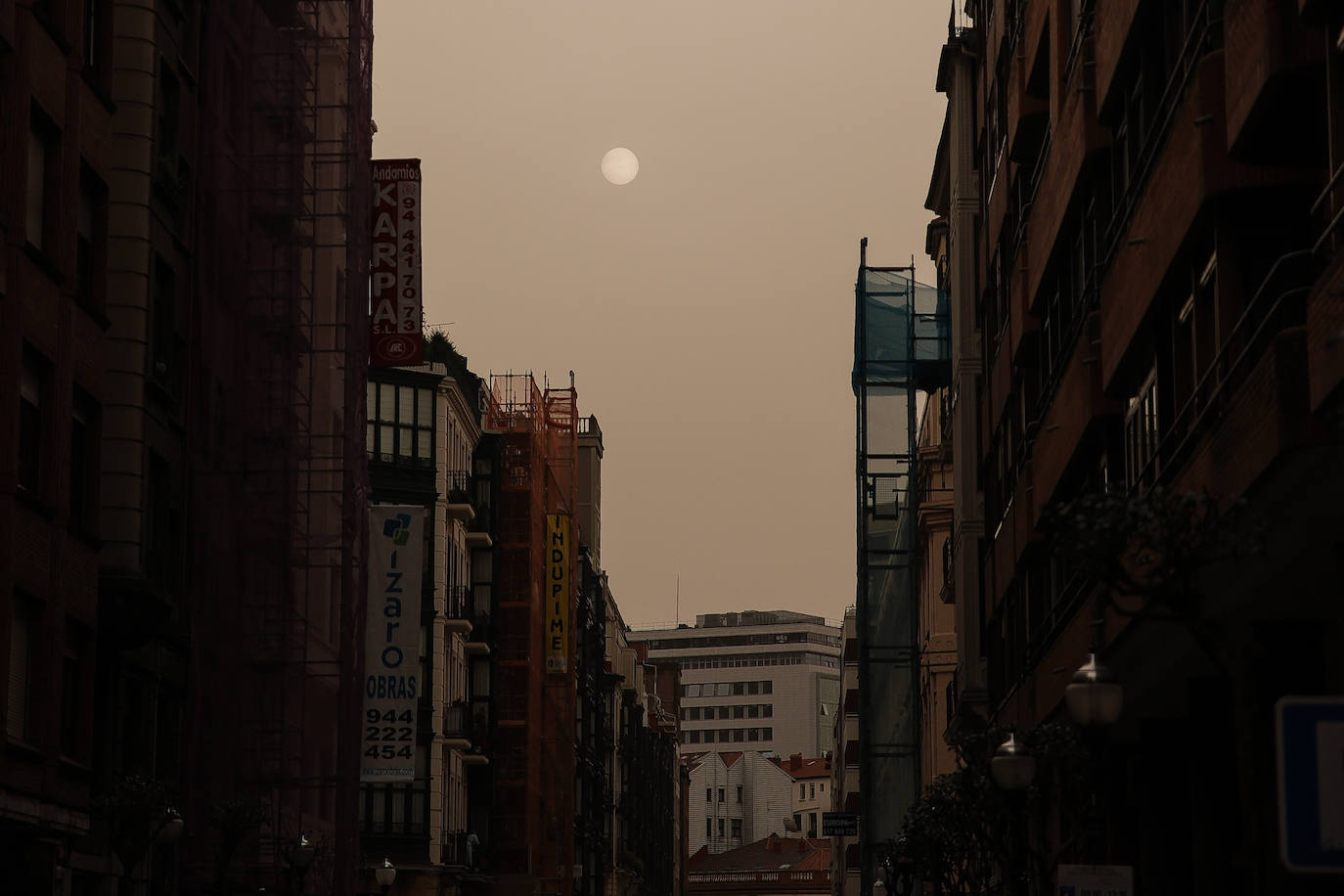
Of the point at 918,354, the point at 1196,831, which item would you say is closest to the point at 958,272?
the point at 918,354

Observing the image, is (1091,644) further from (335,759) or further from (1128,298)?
(335,759)

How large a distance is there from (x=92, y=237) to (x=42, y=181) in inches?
120

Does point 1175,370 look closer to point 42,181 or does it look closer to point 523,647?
point 42,181

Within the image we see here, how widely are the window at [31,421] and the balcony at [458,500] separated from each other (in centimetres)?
4430

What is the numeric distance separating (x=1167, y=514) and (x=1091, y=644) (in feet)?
43.2

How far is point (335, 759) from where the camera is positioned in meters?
44.8

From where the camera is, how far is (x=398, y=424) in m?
Answer: 71.4

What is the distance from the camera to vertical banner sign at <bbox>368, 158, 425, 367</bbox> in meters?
51.2

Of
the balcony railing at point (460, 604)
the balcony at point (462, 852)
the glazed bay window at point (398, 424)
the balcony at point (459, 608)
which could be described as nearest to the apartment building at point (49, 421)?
the glazed bay window at point (398, 424)

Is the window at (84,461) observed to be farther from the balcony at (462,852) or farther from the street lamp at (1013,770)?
the balcony at (462,852)

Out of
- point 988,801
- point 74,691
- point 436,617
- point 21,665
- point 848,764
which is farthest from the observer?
point 848,764

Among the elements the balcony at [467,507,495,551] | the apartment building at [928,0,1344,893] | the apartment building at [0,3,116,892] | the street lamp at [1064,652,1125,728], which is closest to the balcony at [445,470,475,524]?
the balcony at [467,507,495,551]

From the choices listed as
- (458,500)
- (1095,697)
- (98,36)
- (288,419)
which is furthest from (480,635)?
(1095,697)

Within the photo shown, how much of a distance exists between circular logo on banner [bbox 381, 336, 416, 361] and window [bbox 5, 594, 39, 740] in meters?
23.6
